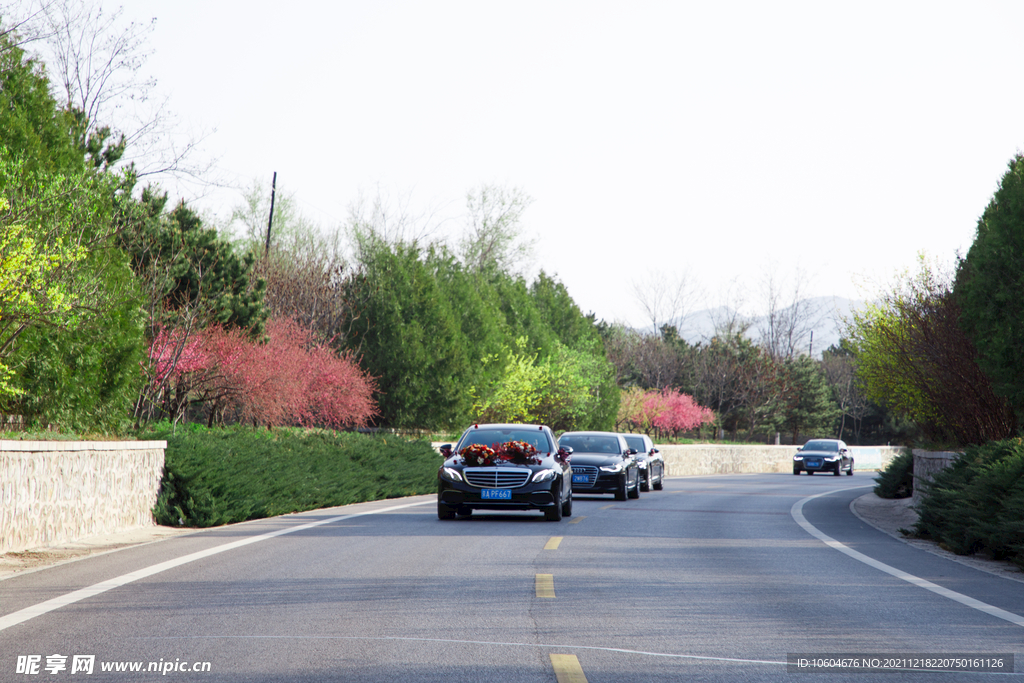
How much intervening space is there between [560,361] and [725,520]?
33042mm

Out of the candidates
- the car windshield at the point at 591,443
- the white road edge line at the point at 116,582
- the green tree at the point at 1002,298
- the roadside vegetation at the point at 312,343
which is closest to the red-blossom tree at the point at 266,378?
the roadside vegetation at the point at 312,343

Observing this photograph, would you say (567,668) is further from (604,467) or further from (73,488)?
(604,467)

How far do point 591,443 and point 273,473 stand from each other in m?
9.73

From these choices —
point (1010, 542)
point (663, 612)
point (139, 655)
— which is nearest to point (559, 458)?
point (1010, 542)

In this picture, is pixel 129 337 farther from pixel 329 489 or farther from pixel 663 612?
pixel 663 612

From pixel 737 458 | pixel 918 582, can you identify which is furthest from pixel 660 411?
pixel 918 582

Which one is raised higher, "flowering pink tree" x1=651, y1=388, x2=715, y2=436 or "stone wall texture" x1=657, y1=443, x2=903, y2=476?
"flowering pink tree" x1=651, y1=388, x2=715, y2=436

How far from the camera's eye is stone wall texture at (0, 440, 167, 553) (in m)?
12.4

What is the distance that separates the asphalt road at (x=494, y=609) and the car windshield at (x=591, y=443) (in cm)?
1089

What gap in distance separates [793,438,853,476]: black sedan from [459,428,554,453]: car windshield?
119ft

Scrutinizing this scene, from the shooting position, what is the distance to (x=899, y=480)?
2772cm

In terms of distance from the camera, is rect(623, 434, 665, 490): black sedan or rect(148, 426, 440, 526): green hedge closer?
rect(148, 426, 440, 526): green hedge

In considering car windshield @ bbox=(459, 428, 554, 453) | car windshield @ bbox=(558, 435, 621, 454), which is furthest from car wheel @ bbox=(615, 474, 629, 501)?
car windshield @ bbox=(459, 428, 554, 453)

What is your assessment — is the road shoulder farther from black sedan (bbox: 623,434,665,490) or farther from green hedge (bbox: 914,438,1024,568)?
black sedan (bbox: 623,434,665,490)
